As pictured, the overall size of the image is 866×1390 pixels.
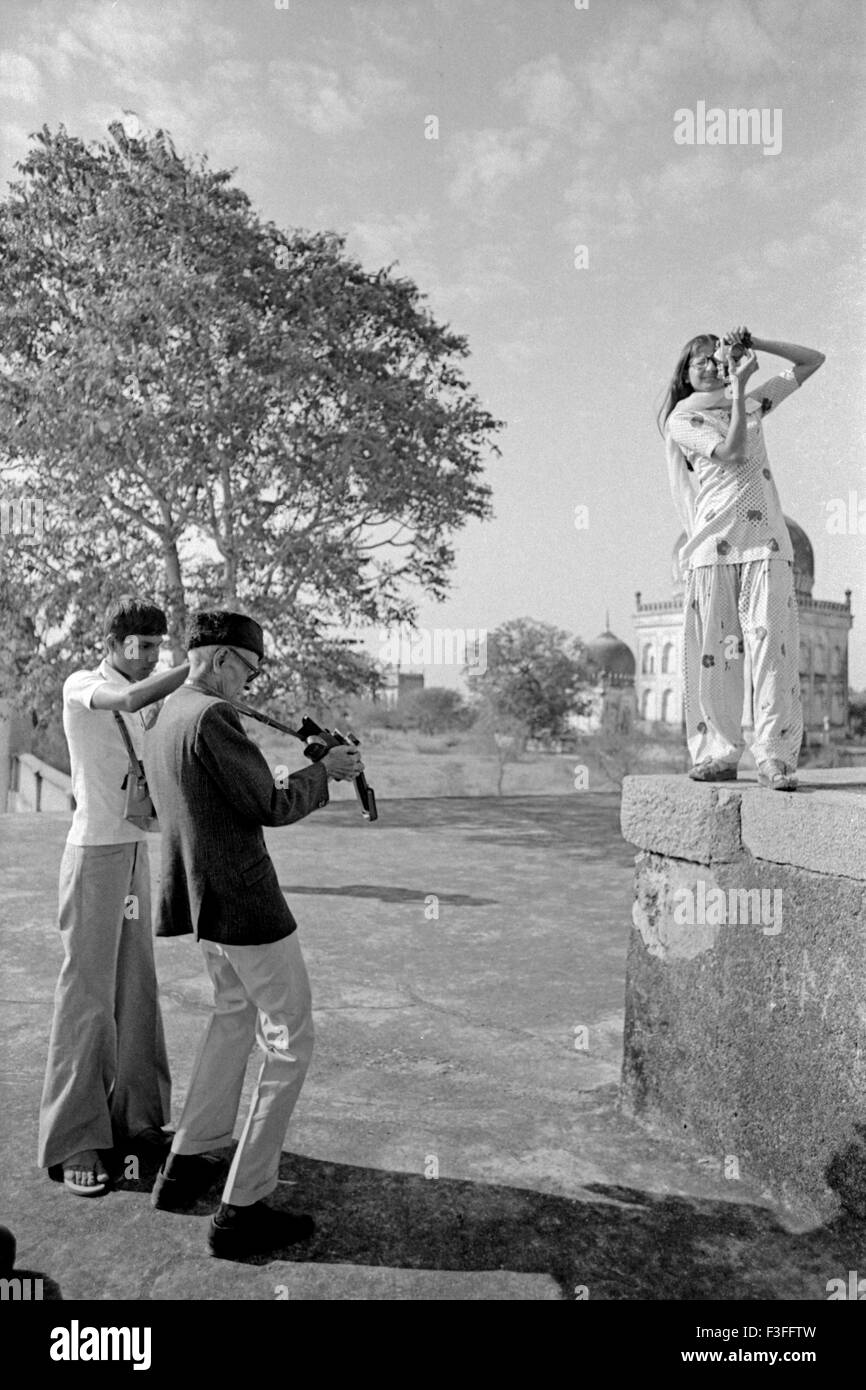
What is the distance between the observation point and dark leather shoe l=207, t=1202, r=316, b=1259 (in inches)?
114

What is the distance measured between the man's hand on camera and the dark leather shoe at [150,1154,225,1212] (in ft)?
4.04

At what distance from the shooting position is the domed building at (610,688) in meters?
35.8

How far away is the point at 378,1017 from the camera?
5309mm

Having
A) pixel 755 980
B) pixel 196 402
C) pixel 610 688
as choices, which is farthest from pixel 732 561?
pixel 610 688

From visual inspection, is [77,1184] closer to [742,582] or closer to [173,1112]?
[173,1112]

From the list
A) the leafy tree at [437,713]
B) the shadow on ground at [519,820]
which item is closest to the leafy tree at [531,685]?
the leafy tree at [437,713]

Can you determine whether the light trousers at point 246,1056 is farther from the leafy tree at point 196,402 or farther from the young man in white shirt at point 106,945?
the leafy tree at point 196,402

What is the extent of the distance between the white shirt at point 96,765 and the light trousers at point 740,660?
2.16 meters

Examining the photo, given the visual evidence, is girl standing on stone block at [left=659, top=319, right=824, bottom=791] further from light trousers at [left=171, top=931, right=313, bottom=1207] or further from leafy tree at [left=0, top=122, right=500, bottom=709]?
leafy tree at [left=0, top=122, right=500, bottom=709]

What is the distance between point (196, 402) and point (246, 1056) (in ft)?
33.6

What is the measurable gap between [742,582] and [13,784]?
17.0m

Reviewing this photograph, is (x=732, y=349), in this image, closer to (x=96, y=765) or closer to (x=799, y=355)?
(x=799, y=355)

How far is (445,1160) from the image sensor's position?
3.57m

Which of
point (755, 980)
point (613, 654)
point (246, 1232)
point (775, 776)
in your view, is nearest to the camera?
point (246, 1232)
